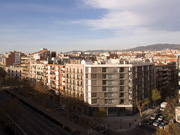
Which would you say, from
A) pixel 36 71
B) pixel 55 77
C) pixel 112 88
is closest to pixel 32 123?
pixel 112 88

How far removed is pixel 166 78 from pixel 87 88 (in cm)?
4531

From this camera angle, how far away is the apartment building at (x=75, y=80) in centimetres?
5505

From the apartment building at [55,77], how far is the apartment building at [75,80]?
154 inches

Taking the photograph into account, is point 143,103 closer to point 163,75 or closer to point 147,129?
point 147,129

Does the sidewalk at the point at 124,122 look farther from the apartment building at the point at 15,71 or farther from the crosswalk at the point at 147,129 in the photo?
the apartment building at the point at 15,71

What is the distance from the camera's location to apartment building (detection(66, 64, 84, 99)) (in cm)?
5505

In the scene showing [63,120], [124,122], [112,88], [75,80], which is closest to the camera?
[124,122]

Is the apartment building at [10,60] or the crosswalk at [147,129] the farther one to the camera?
the apartment building at [10,60]

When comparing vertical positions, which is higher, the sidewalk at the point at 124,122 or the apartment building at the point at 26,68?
the apartment building at the point at 26,68

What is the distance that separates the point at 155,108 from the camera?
58594mm

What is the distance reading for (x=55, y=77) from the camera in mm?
70312

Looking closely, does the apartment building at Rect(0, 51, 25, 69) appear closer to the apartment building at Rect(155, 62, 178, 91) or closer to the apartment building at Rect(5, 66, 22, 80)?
the apartment building at Rect(5, 66, 22, 80)

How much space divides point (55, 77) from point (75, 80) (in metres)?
16.0

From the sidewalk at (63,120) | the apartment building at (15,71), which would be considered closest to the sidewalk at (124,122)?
the sidewalk at (63,120)
